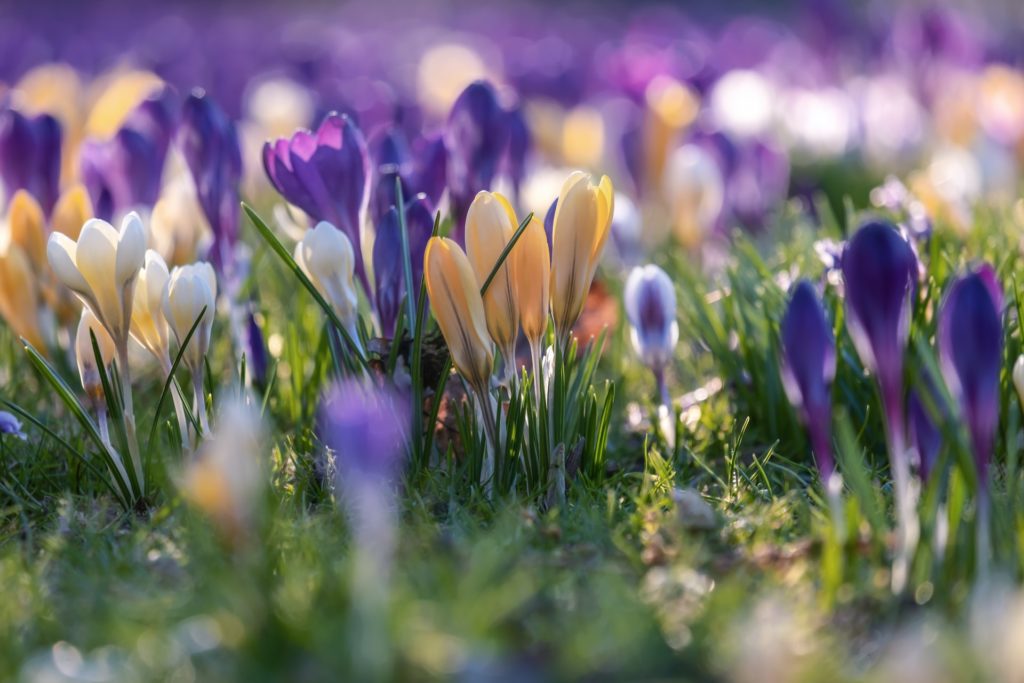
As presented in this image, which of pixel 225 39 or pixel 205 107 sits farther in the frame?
pixel 225 39

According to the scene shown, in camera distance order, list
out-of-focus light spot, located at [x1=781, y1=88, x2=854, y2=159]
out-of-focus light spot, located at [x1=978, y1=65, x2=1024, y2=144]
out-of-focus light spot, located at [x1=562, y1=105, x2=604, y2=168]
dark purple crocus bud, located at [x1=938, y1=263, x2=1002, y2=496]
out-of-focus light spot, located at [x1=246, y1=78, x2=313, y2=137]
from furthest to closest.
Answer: out-of-focus light spot, located at [x1=781, y1=88, x2=854, y2=159]
out-of-focus light spot, located at [x1=562, y1=105, x2=604, y2=168]
out-of-focus light spot, located at [x1=246, y1=78, x2=313, y2=137]
out-of-focus light spot, located at [x1=978, y1=65, x2=1024, y2=144]
dark purple crocus bud, located at [x1=938, y1=263, x2=1002, y2=496]

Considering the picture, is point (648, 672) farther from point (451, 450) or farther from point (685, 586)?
point (451, 450)

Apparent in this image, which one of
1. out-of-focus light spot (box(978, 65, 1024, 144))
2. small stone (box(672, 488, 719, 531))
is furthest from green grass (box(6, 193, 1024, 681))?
out-of-focus light spot (box(978, 65, 1024, 144))

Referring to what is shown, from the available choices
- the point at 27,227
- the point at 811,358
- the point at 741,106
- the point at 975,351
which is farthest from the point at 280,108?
the point at 975,351

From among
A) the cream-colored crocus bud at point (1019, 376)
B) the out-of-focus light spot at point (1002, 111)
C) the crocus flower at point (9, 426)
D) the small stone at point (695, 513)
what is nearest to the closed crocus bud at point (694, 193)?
the out-of-focus light spot at point (1002, 111)

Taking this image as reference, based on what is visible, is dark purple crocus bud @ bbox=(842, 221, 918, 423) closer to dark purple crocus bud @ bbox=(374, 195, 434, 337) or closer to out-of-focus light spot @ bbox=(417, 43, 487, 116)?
dark purple crocus bud @ bbox=(374, 195, 434, 337)

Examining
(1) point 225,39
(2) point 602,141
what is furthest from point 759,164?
(1) point 225,39
